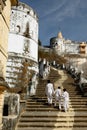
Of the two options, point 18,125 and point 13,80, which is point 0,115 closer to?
point 18,125

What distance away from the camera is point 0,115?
1102 cm

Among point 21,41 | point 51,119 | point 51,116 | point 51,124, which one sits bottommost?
point 51,124

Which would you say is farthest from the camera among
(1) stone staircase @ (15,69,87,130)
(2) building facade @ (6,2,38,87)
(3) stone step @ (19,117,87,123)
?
(2) building facade @ (6,2,38,87)

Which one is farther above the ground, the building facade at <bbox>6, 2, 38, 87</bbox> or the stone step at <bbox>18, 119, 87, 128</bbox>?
the building facade at <bbox>6, 2, 38, 87</bbox>

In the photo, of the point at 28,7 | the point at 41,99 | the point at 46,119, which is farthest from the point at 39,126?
the point at 28,7

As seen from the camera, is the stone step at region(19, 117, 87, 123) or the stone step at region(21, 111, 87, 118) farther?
the stone step at region(21, 111, 87, 118)

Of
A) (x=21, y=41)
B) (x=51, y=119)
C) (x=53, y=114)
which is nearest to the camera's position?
(x=51, y=119)

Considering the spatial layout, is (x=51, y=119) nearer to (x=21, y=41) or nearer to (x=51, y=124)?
(x=51, y=124)

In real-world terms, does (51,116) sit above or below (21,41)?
below

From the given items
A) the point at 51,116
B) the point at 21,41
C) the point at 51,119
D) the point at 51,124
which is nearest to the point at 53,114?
the point at 51,116

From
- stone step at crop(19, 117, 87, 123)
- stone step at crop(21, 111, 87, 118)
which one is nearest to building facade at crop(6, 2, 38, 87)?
stone step at crop(21, 111, 87, 118)

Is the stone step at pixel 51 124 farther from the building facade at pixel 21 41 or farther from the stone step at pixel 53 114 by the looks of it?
the building facade at pixel 21 41

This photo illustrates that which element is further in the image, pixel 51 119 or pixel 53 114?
pixel 53 114

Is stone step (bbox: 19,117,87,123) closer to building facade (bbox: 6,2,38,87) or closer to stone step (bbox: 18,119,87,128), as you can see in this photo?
stone step (bbox: 18,119,87,128)
